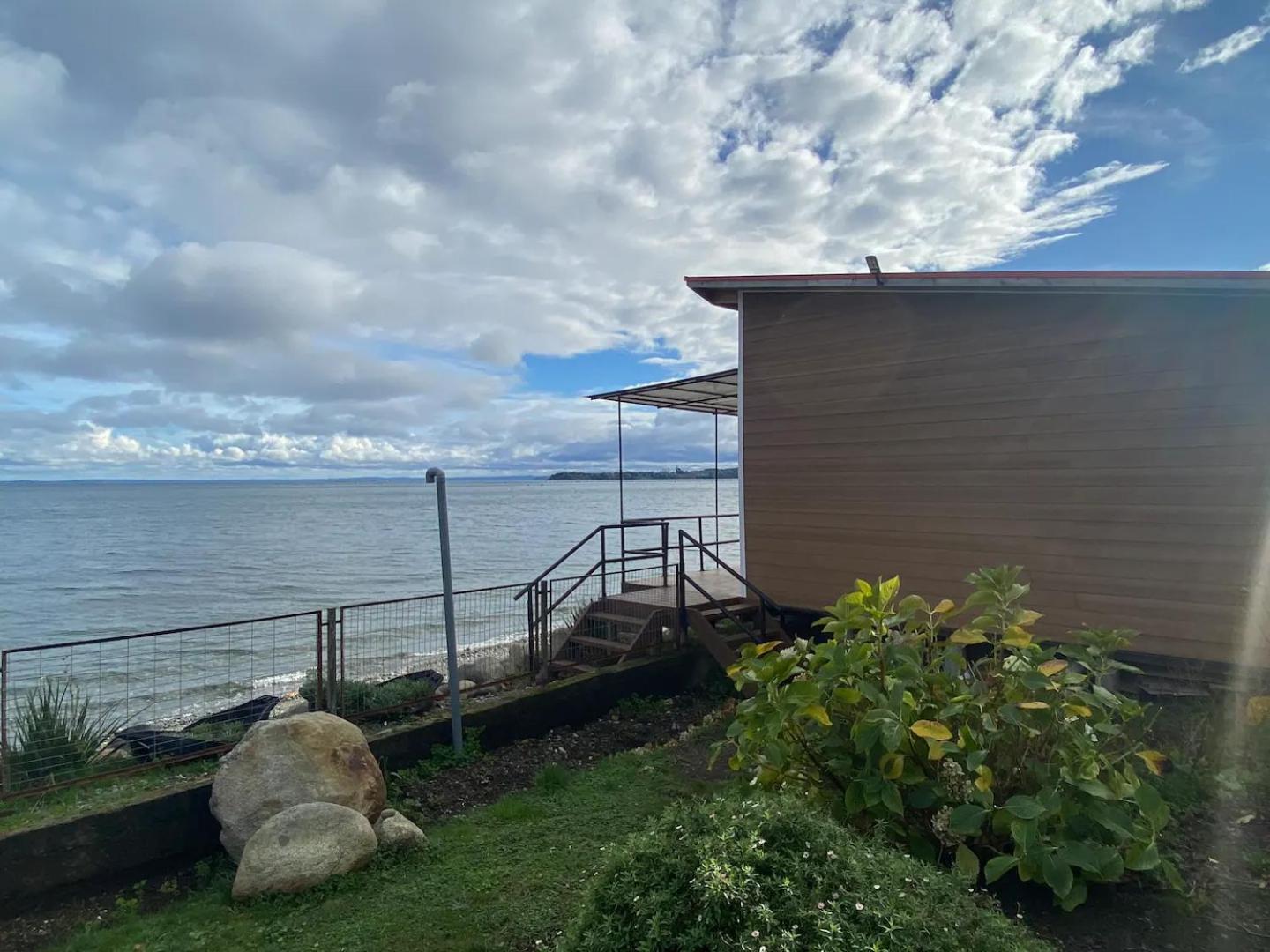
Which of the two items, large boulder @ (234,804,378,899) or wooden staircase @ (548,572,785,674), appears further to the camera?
wooden staircase @ (548,572,785,674)

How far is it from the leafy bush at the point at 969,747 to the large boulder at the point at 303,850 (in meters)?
2.15

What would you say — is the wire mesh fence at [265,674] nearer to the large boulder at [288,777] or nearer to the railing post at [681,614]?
the railing post at [681,614]

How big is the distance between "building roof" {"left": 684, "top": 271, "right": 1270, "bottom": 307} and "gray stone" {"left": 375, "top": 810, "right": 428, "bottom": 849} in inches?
234

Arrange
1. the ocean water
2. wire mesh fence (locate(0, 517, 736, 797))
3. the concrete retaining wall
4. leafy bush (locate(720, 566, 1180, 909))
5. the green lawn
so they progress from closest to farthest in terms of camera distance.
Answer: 1. leafy bush (locate(720, 566, 1180, 909))
2. the green lawn
3. the concrete retaining wall
4. wire mesh fence (locate(0, 517, 736, 797))
5. the ocean water

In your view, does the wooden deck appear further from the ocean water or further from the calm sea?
Result: the calm sea

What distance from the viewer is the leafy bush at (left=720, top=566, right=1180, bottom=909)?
2.82 metres

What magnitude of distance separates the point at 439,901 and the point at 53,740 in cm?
347

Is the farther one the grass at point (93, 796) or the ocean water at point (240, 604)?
the ocean water at point (240, 604)

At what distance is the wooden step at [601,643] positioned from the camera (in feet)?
25.7

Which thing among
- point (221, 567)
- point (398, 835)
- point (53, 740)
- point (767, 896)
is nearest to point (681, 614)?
point (398, 835)

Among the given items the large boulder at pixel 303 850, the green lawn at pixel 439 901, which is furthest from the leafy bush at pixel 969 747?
the large boulder at pixel 303 850

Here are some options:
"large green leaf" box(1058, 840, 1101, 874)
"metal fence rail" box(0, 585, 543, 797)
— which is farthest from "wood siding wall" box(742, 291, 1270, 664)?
"large green leaf" box(1058, 840, 1101, 874)

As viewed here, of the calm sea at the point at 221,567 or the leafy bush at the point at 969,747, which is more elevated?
the leafy bush at the point at 969,747

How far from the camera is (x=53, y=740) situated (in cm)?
516
